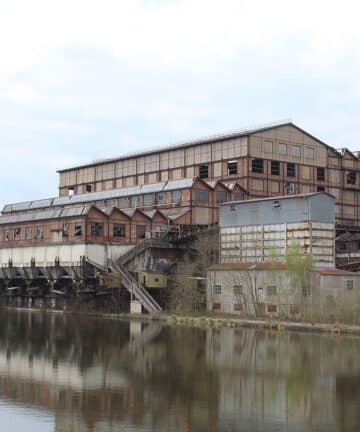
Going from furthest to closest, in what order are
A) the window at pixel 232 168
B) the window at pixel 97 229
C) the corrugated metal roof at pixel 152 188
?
the window at pixel 232 168 → the corrugated metal roof at pixel 152 188 → the window at pixel 97 229

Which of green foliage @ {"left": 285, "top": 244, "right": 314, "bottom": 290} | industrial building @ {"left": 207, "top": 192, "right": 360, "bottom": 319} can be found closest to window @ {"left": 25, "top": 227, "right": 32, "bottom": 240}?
industrial building @ {"left": 207, "top": 192, "right": 360, "bottom": 319}

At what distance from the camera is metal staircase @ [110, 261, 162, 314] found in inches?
2462

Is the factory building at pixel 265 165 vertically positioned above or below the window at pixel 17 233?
above

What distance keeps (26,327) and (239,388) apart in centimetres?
2912

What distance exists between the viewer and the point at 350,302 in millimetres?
50406

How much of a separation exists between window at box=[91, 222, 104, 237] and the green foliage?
1981 cm

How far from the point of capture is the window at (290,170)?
78.9 metres

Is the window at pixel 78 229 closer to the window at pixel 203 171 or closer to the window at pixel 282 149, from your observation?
the window at pixel 203 171

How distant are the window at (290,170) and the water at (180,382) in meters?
Answer: 34.7

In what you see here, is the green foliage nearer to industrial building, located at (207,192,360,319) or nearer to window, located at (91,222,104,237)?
industrial building, located at (207,192,360,319)

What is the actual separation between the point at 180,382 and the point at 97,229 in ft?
136

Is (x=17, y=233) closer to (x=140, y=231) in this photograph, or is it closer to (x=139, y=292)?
(x=140, y=231)

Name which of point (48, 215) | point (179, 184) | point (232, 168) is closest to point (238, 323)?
point (179, 184)

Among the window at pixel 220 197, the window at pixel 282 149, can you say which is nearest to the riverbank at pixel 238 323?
the window at pixel 220 197
